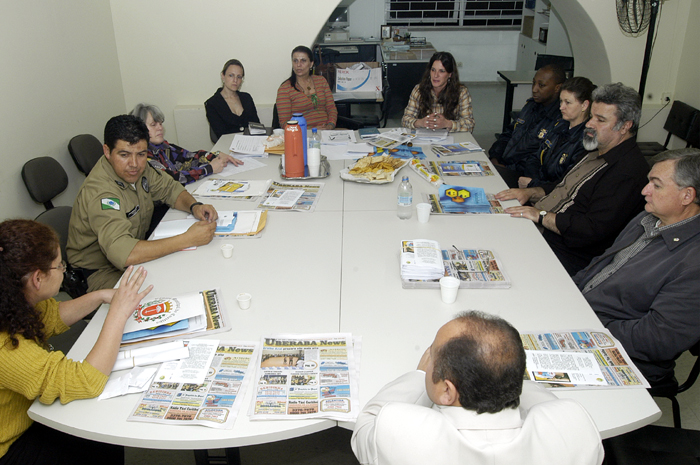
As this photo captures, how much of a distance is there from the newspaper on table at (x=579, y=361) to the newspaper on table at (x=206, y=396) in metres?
0.81

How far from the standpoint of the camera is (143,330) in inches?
64.9

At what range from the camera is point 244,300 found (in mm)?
1778

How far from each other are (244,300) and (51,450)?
2.30ft

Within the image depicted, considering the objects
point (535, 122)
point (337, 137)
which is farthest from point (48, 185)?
point (535, 122)

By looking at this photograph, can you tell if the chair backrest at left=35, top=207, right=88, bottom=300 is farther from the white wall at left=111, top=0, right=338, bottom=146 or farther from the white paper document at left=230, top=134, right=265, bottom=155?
the white wall at left=111, top=0, right=338, bottom=146

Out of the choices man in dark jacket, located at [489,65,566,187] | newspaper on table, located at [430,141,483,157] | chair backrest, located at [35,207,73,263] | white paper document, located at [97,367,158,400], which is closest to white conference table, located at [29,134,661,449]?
white paper document, located at [97,367,158,400]

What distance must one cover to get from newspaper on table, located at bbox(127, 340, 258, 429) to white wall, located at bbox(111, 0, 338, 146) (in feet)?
12.7

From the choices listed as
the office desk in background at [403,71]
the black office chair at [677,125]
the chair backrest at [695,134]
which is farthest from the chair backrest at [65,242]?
the office desk in background at [403,71]

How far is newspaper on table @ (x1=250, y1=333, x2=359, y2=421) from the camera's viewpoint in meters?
1.36

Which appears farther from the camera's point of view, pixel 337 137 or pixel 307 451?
pixel 337 137

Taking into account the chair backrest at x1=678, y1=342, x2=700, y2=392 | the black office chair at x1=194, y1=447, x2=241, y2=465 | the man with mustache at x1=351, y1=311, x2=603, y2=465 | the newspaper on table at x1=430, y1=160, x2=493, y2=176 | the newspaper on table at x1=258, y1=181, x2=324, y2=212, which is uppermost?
the man with mustache at x1=351, y1=311, x2=603, y2=465

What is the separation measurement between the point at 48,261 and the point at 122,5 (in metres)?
3.98

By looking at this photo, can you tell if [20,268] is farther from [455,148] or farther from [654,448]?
[455,148]

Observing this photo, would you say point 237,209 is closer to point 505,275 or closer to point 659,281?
point 505,275
